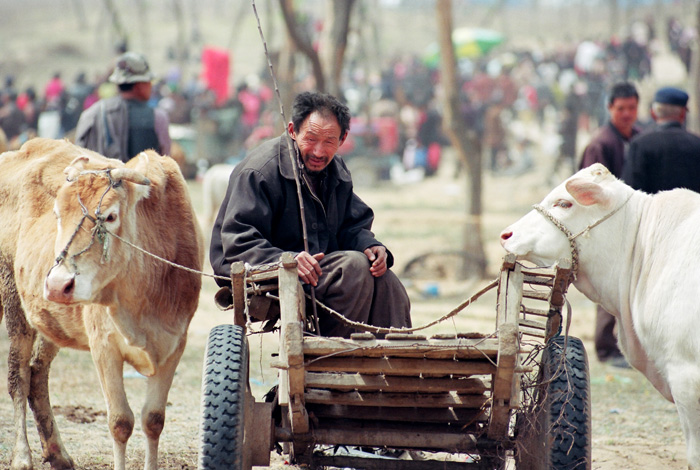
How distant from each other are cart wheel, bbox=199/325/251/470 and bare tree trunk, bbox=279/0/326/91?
294 inches

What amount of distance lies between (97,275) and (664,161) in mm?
4257

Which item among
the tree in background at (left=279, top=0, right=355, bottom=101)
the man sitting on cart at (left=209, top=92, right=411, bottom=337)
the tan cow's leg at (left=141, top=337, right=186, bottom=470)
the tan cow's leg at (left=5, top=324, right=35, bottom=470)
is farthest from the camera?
the tree in background at (left=279, top=0, right=355, bottom=101)

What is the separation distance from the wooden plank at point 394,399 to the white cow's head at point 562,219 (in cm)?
104

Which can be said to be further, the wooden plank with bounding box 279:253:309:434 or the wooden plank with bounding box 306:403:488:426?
the wooden plank with bounding box 306:403:488:426

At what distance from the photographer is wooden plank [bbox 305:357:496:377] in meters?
3.26

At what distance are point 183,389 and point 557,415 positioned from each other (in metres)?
3.89

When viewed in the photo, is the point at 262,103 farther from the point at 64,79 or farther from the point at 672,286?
the point at 672,286

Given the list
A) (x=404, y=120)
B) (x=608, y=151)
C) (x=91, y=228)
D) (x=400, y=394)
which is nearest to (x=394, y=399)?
(x=400, y=394)

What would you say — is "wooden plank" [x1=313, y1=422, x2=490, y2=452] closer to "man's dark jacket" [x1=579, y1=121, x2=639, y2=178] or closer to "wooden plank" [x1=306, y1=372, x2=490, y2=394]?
"wooden plank" [x1=306, y1=372, x2=490, y2=394]

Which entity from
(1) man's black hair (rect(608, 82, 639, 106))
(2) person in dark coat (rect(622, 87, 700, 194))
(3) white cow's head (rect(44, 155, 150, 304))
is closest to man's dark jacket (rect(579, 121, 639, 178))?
(1) man's black hair (rect(608, 82, 639, 106))

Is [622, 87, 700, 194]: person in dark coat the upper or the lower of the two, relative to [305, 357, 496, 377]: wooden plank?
upper

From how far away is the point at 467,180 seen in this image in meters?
12.1

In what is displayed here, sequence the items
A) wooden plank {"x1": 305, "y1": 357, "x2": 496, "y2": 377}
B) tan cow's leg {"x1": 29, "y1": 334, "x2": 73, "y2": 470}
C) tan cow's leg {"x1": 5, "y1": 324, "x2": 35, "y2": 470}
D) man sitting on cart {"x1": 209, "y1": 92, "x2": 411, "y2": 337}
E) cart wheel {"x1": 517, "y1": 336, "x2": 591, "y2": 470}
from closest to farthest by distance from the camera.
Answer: wooden plank {"x1": 305, "y1": 357, "x2": 496, "y2": 377}
cart wheel {"x1": 517, "y1": 336, "x2": 591, "y2": 470}
man sitting on cart {"x1": 209, "y1": 92, "x2": 411, "y2": 337}
tan cow's leg {"x1": 5, "y1": 324, "x2": 35, "y2": 470}
tan cow's leg {"x1": 29, "y1": 334, "x2": 73, "y2": 470}

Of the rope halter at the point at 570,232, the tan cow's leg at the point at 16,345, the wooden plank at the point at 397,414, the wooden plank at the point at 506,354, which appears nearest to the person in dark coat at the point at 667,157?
the rope halter at the point at 570,232
